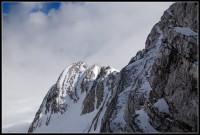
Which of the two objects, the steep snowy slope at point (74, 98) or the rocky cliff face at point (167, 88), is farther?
the steep snowy slope at point (74, 98)

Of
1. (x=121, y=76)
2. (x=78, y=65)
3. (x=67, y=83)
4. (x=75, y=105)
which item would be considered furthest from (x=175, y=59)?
(x=78, y=65)

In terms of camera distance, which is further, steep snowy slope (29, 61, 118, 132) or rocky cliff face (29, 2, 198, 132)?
steep snowy slope (29, 61, 118, 132)

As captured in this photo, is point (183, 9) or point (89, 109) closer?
point (183, 9)

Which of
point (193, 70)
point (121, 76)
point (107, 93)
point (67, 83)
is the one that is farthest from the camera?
point (67, 83)

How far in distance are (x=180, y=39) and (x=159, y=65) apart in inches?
185

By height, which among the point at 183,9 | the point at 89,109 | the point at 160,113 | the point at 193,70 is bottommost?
the point at 160,113

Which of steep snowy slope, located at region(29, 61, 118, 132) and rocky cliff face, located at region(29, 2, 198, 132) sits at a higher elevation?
steep snowy slope, located at region(29, 61, 118, 132)

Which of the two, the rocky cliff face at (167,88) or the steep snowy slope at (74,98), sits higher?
the steep snowy slope at (74,98)

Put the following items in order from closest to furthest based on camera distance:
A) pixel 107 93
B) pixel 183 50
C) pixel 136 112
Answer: pixel 183 50
pixel 136 112
pixel 107 93

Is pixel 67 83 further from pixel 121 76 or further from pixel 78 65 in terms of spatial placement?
pixel 121 76

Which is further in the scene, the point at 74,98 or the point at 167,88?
the point at 74,98

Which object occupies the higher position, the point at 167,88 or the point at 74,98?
the point at 74,98

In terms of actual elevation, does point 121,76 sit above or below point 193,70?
above

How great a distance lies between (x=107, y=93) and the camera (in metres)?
90.7
